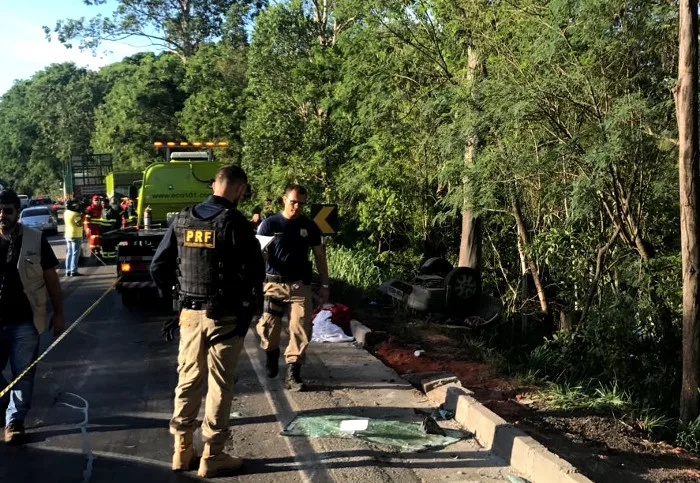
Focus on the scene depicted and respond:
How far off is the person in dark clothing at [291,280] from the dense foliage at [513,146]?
2.75 meters

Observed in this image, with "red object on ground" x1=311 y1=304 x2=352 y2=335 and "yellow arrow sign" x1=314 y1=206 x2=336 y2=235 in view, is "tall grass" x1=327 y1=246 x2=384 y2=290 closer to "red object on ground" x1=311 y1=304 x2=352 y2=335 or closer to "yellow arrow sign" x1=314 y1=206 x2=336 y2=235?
"yellow arrow sign" x1=314 y1=206 x2=336 y2=235

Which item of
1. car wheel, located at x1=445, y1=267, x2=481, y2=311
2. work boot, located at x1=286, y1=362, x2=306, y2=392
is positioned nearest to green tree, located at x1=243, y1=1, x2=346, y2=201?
car wheel, located at x1=445, y1=267, x2=481, y2=311

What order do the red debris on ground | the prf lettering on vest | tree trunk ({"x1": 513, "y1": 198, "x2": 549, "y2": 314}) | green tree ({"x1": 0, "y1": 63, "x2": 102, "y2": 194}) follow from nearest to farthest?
the prf lettering on vest < the red debris on ground < tree trunk ({"x1": 513, "y1": 198, "x2": 549, "y2": 314}) < green tree ({"x1": 0, "y1": 63, "x2": 102, "y2": 194})

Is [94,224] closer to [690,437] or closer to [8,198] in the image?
[8,198]

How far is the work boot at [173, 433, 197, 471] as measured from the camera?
4.50 m

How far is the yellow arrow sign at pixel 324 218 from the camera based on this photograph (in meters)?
10.6

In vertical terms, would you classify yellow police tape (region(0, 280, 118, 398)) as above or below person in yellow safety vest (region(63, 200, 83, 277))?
below

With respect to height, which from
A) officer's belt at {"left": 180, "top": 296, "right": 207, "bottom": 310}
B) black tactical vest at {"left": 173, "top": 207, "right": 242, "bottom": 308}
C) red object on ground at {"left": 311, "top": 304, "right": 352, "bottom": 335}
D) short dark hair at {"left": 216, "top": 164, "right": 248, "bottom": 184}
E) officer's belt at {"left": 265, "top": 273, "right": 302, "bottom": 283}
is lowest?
red object on ground at {"left": 311, "top": 304, "right": 352, "bottom": 335}

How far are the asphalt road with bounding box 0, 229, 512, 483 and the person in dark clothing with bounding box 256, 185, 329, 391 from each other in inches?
16.3

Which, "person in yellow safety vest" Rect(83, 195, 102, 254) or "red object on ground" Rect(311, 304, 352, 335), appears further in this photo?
"person in yellow safety vest" Rect(83, 195, 102, 254)

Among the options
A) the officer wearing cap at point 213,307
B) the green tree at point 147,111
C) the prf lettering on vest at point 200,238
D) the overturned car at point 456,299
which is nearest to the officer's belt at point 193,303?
the officer wearing cap at point 213,307

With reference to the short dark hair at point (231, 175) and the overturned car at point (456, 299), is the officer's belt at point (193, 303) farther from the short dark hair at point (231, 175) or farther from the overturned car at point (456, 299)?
the overturned car at point (456, 299)

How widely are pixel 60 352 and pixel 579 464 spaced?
6026 millimetres

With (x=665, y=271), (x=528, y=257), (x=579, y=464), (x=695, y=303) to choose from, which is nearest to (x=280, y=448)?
(x=579, y=464)
